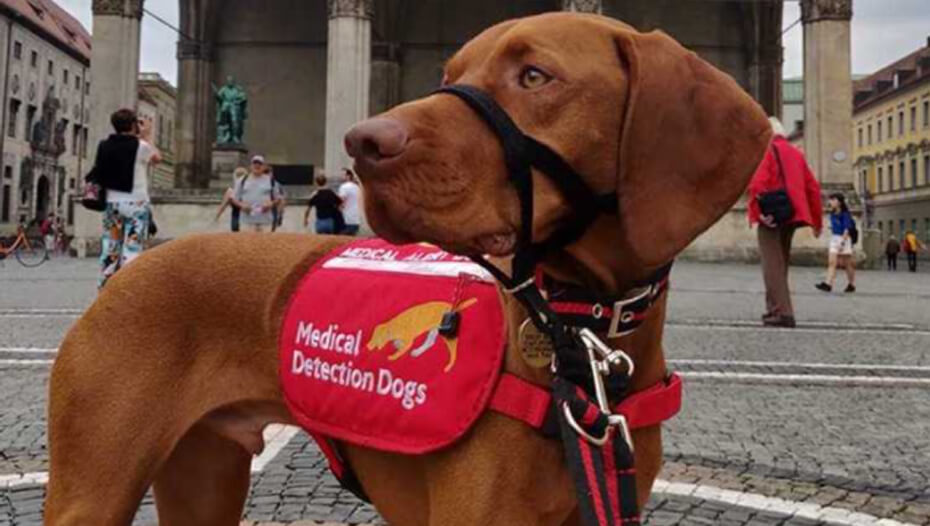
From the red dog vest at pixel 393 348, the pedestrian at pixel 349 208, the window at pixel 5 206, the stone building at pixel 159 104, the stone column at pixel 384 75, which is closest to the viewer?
the red dog vest at pixel 393 348

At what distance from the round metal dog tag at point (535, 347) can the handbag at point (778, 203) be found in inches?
280

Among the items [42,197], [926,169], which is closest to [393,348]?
[926,169]

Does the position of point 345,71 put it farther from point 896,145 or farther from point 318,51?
point 896,145

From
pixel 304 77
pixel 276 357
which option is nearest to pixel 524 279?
pixel 276 357

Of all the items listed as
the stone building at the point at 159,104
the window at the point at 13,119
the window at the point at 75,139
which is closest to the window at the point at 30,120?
the window at the point at 13,119

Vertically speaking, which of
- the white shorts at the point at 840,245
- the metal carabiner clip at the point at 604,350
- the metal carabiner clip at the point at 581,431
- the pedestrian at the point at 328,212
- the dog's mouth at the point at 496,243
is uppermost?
the pedestrian at the point at 328,212

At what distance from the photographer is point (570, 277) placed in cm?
145

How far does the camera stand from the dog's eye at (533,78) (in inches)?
53.7

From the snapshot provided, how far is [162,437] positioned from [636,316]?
→ 3.22ft

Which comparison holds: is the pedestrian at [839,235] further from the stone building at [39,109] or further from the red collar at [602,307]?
the stone building at [39,109]

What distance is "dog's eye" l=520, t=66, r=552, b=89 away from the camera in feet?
4.48

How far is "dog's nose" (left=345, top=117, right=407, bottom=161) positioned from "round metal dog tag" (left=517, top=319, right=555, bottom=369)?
1.23 ft

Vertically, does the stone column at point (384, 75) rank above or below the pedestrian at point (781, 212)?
above

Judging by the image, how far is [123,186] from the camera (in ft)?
25.6
